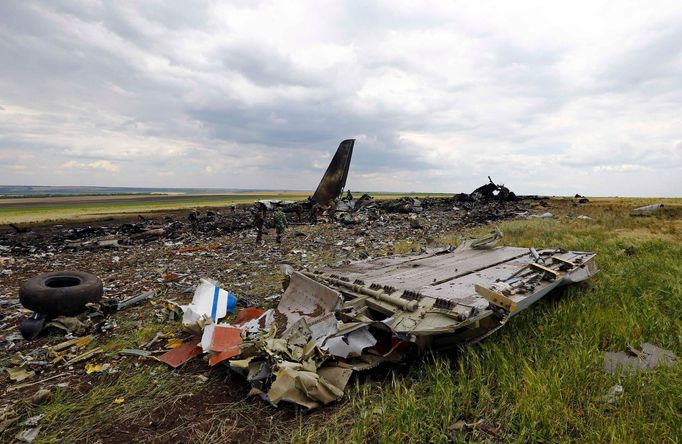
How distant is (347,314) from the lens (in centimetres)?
334

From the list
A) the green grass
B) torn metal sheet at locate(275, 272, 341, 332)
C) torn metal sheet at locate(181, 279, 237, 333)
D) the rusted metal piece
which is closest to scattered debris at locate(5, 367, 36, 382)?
torn metal sheet at locate(181, 279, 237, 333)

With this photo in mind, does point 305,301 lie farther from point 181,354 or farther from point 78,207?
point 78,207

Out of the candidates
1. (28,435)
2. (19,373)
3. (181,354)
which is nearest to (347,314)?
(181,354)

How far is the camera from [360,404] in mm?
2742

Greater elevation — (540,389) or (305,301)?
(305,301)

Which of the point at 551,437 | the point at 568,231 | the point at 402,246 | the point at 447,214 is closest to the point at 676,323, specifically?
the point at 551,437

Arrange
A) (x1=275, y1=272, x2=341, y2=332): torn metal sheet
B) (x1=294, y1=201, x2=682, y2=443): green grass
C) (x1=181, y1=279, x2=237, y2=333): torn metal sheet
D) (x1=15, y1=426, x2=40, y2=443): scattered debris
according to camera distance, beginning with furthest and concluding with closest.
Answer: (x1=181, y1=279, x2=237, y2=333): torn metal sheet < (x1=275, y1=272, x2=341, y2=332): torn metal sheet < (x1=15, y1=426, x2=40, y2=443): scattered debris < (x1=294, y1=201, x2=682, y2=443): green grass

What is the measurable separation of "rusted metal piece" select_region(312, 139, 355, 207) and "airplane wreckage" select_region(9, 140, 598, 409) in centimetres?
1323

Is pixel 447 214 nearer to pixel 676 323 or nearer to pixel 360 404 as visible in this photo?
pixel 676 323

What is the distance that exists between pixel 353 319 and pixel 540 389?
152 centimetres

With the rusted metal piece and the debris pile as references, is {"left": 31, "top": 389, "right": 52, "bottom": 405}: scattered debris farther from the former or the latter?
the rusted metal piece

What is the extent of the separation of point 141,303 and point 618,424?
5702mm

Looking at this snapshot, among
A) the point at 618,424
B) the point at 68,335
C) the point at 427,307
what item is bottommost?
the point at 68,335

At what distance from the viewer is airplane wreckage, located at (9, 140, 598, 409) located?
2.89m
